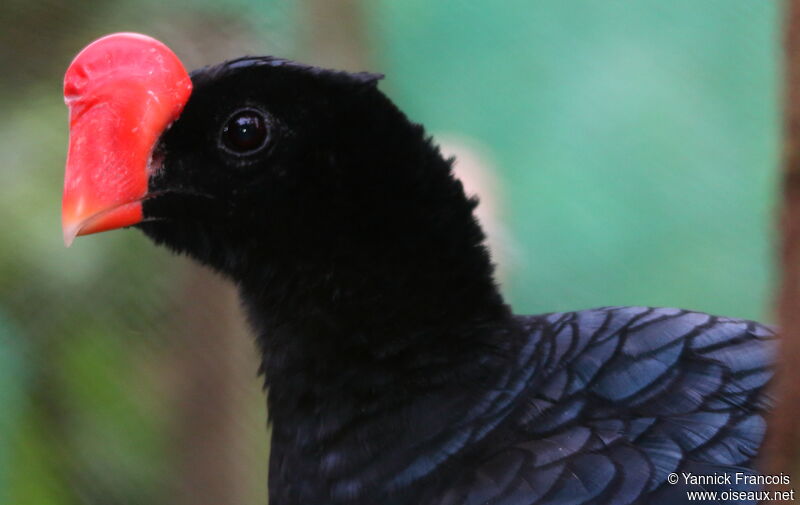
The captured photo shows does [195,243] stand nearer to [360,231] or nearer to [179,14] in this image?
[360,231]

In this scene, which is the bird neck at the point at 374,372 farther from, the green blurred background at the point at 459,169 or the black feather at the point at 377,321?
the green blurred background at the point at 459,169

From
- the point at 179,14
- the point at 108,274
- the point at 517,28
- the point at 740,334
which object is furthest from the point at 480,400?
the point at 517,28

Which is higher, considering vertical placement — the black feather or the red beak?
the red beak

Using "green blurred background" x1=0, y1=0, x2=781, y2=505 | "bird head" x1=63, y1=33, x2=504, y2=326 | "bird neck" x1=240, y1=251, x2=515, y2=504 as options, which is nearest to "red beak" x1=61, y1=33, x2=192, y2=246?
"bird head" x1=63, y1=33, x2=504, y2=326

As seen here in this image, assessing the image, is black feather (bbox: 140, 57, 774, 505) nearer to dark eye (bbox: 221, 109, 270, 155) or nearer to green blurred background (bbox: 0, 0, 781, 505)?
dark eye (bbox: 221, 109, 270, 155)

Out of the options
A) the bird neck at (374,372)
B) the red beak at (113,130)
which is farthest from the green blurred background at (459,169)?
the bird neck at (374,372)

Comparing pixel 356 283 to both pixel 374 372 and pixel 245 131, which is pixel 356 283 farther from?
pixel 245 131

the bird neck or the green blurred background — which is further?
the green blurred background
